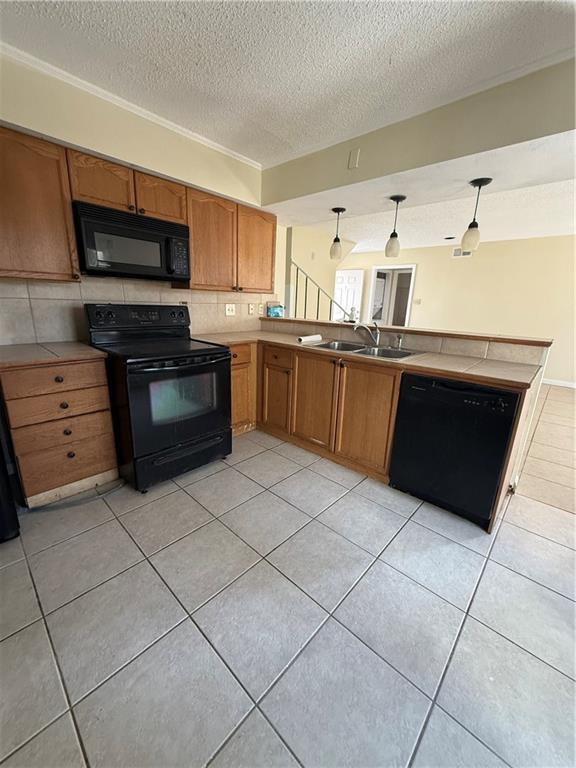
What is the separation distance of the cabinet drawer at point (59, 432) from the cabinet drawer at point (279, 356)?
1341 millimetres

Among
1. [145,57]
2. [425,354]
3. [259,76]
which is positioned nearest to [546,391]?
[425,354]

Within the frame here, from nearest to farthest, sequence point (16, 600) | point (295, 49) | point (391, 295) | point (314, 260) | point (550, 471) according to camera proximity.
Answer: point (16, 600), point (295, 49), point (550, 471), point (314, 260), point (391, 295)

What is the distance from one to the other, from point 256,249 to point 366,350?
4.88 ft

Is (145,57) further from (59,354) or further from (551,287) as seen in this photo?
(551,287)

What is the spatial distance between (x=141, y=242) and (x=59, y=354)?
97 cm

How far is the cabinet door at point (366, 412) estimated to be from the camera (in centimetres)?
213

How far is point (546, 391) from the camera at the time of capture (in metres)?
4.85

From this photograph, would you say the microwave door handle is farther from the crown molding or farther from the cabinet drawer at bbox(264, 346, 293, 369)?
the cabinet drawer at bbox(264, 346, 293, 369)

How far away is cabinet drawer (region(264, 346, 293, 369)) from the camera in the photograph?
105 inches

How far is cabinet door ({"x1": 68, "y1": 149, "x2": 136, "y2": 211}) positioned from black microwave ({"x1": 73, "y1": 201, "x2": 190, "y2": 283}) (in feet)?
0.22

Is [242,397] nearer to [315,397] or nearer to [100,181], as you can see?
[315,397]

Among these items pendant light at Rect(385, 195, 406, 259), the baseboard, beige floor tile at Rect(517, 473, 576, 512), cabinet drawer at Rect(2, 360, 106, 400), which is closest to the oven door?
cabinet drawer at Rect(2, 360, 106, 400)

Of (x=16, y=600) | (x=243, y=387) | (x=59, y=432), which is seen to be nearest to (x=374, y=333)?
(x=243, y=387)

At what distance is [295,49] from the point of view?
158 centimetres
